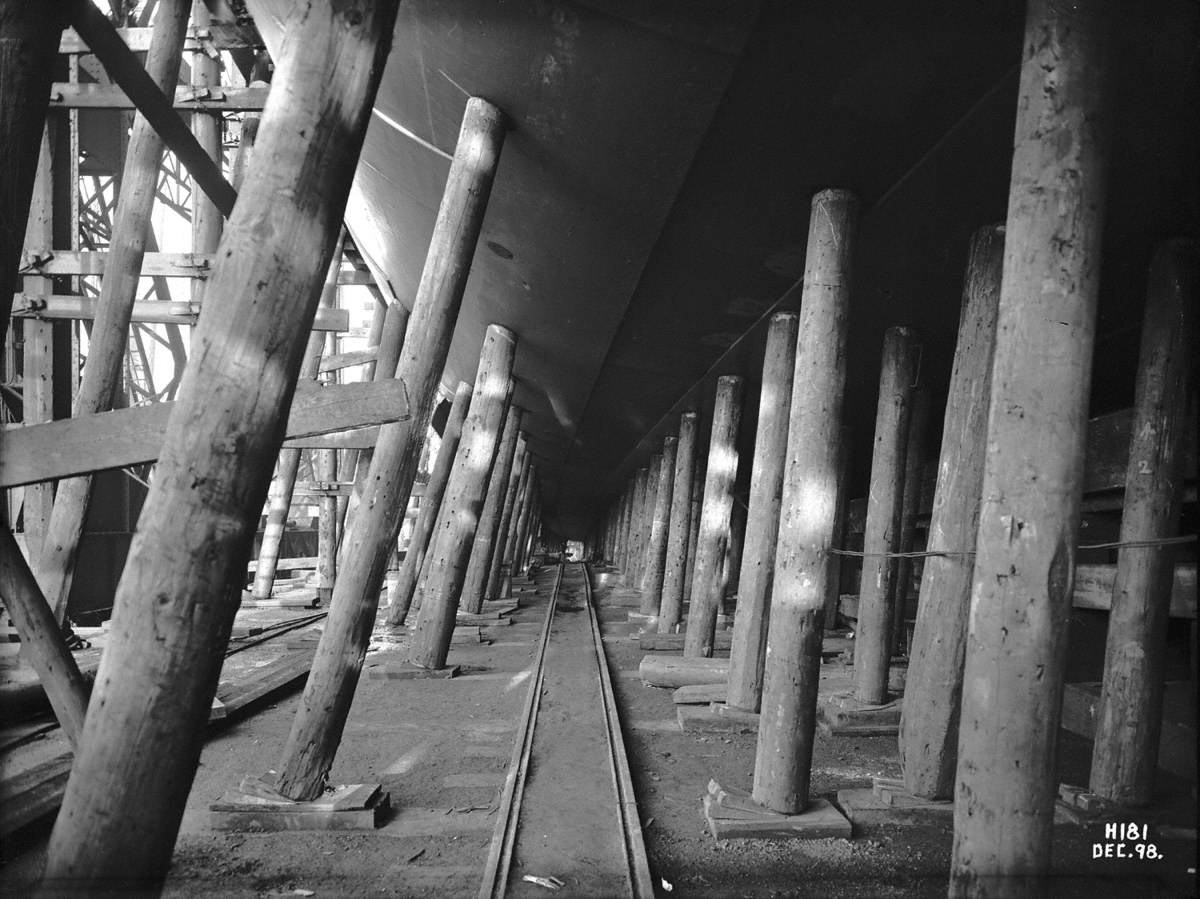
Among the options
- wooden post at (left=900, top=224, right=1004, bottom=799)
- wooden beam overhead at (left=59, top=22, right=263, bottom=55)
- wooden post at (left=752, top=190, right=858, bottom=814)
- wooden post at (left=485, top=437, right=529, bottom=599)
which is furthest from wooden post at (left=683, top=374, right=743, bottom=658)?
wooden beam overhead at (left=59, top=22, right=263, bottom=55)

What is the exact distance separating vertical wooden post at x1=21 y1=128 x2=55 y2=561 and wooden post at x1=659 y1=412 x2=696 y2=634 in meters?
6.64

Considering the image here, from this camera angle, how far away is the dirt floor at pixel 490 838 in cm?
297

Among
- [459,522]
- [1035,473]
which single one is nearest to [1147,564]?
[1035,473]

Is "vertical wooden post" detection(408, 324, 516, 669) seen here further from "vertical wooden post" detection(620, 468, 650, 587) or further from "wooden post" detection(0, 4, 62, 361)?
"vertical wooden post" detection(620, 468, 650, 587)

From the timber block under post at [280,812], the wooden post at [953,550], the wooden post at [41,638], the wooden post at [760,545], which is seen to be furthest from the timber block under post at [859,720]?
the wooden post at [41,638]

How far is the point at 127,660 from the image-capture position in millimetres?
1548

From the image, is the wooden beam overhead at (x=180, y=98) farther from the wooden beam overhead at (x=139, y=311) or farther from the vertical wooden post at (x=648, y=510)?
the vertical wooden post at (x=648, y=510)

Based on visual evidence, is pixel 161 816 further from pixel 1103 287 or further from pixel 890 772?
pixel 1103 287

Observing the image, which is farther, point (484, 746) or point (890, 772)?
point (484, 746)

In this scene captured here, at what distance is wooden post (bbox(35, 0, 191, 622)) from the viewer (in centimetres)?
473

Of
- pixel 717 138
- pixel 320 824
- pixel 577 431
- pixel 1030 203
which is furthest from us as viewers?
pixel 577 431

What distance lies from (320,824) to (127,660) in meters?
2.19

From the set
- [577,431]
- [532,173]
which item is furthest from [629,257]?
[577,431]

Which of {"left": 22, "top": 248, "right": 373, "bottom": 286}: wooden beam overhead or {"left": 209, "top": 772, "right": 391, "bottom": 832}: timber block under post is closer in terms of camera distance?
{"left": 209, "top": 772, "right": 391, "bottom": 832}: timber block under post
